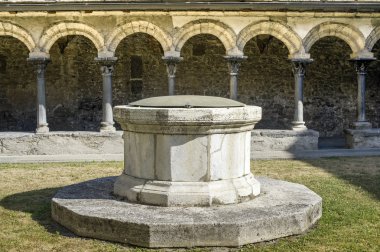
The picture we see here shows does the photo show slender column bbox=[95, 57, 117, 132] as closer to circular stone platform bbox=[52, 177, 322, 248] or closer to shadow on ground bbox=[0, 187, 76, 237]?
shadow on ground bbox=[0, 187, 76, 237]

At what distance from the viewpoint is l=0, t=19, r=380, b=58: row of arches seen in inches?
546

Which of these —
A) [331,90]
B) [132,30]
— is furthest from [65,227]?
[331,90]

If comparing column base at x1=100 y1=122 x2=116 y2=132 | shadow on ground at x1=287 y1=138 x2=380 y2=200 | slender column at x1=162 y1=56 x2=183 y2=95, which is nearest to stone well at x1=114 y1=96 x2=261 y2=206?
shadow on ground at x1=287 y1=138 x2=380 y2=200

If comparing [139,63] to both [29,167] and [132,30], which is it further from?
[29,167]

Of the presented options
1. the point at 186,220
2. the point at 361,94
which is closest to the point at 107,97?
the point at 361,94

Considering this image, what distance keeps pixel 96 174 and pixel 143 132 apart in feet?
14.4

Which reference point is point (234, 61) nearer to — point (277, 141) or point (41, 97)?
point (277, 141)

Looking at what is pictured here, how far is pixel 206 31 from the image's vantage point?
14.1 m

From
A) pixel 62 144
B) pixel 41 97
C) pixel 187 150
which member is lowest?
pixel 62 144

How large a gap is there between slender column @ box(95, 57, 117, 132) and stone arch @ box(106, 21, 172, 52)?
39 cm

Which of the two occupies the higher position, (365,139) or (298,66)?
(298,66)

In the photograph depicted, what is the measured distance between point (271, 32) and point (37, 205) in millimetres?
9144

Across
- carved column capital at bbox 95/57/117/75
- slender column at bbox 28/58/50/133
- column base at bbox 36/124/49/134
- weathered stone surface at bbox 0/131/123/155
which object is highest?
carved column capital at bbox 95/57/117/75

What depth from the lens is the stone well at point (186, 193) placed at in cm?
504
